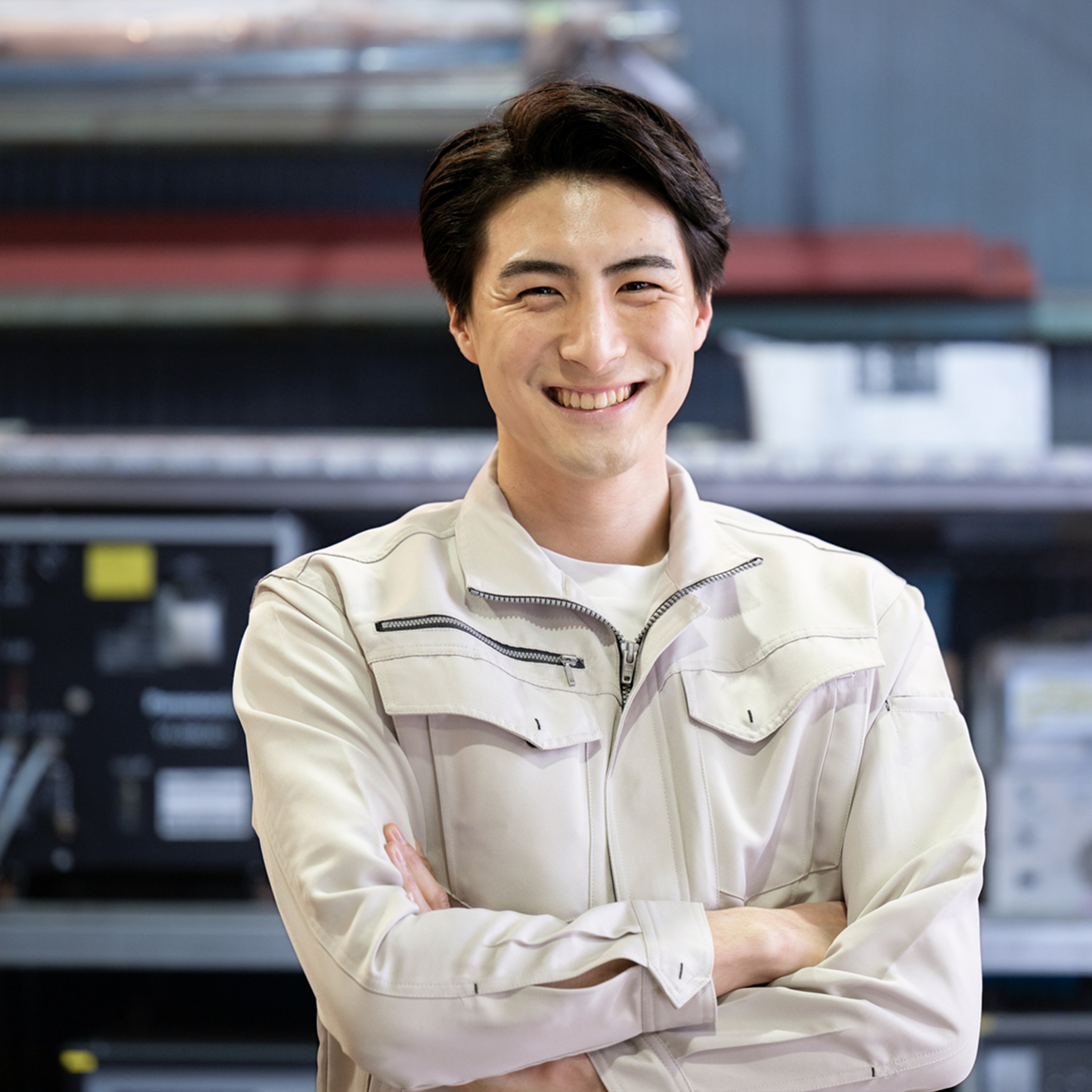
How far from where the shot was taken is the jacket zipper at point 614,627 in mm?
1074

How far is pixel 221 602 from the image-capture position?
216 cm

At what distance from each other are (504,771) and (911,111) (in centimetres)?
231

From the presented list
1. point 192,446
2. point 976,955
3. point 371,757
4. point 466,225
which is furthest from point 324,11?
point 976,955

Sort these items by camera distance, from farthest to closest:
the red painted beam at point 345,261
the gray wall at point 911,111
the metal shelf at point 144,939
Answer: the gray wall at point 911,111
the red painted beam at point 345,261
the metal shelf at point 144,939

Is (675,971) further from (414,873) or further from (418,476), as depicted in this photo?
(418,476)

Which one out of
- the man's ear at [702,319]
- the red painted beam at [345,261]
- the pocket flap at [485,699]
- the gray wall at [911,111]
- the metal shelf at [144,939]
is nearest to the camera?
the pocket flap at [485,699]

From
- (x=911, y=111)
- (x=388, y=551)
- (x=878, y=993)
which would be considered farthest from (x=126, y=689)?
(x=911, y=111)

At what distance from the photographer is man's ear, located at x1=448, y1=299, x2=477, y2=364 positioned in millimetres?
1147

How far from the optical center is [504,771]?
3.39ft

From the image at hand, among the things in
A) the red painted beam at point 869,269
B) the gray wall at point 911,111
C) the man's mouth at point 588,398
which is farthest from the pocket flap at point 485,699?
the gray wall at point 911,111

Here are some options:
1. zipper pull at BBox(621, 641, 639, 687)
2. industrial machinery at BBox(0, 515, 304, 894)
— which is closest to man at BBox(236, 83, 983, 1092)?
zipper pull at BBox(621, 641, 639, 687)

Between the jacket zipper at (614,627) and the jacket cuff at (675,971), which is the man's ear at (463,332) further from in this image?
the jacket cuff at (675,971)

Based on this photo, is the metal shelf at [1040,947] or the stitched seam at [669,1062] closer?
the stitched seam at [669,1062]

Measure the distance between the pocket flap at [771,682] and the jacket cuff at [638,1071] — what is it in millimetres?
268
